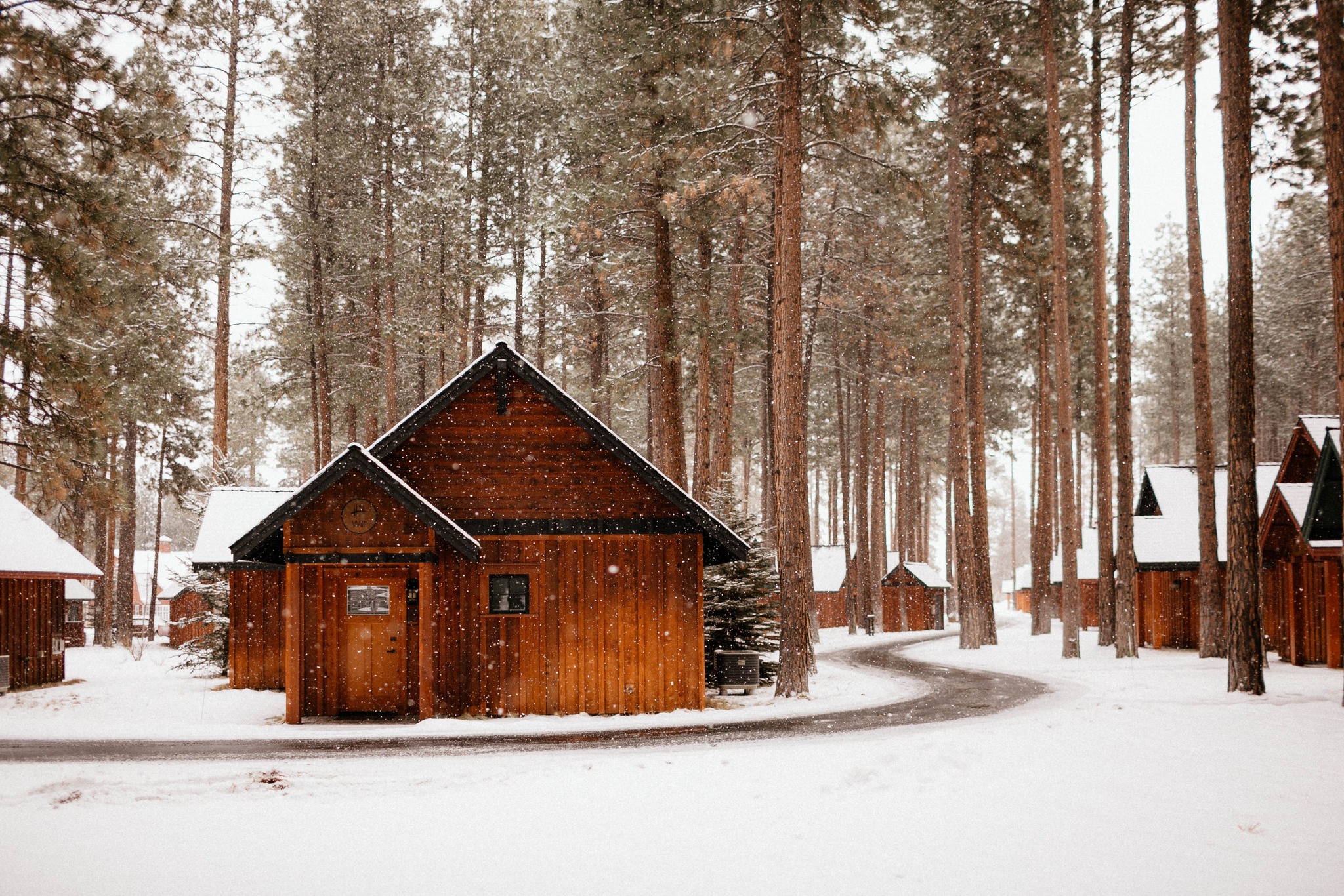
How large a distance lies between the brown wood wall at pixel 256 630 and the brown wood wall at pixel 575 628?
19.4 ft

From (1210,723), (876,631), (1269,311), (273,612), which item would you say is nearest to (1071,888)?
(1210,723)

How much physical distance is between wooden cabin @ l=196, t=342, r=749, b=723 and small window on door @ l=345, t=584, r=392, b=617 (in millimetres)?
15

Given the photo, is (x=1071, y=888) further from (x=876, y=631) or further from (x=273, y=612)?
(x=876, y=631)

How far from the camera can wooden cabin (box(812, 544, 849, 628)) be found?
45625 mm

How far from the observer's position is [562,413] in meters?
15.3

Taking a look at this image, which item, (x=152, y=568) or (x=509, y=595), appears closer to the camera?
(x=509, y=595)

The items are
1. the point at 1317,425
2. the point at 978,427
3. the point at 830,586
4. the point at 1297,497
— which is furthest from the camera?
the point at 830,586

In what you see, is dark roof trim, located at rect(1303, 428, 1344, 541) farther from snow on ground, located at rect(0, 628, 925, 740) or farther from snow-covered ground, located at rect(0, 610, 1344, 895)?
snow-covered ground, located at rect(0, 610, 1344, 895)

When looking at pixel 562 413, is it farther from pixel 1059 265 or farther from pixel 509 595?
pixel 1059 265

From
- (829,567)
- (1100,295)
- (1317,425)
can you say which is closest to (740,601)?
(1100,295)

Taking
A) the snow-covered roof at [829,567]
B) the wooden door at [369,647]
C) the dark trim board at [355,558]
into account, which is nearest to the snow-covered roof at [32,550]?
the wooden door at [369,647]

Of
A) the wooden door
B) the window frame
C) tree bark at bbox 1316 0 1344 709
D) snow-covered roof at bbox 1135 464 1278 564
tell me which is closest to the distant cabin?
snow-covered roof at bbox 1135 464 1278 564

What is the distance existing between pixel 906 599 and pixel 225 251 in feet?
111

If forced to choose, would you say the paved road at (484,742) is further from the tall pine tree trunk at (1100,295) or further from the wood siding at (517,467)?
the tall pine tree trunk at (1100,295)
